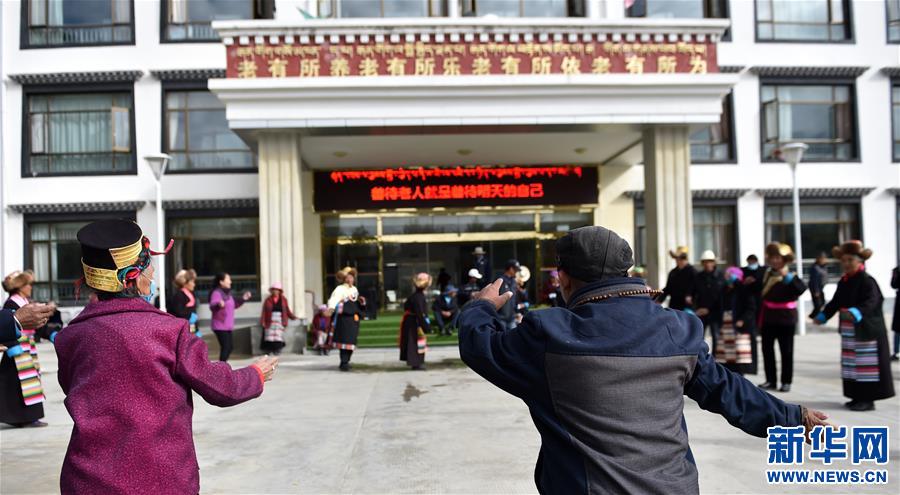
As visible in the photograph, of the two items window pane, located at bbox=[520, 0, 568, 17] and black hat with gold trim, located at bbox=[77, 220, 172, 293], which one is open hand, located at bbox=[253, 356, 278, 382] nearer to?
black hat with gold trim, located at bbox=[77, 220, 172, 293]

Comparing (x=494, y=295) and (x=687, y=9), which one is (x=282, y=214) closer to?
(x=494, y=295)

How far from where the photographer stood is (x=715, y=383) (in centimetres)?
216

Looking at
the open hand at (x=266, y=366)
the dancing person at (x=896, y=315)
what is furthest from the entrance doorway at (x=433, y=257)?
the open hand at (x=266, y=366)

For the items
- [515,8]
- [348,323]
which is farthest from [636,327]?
[515,8]

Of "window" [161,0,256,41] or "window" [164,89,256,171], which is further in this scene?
"window" [164,89,256,171]

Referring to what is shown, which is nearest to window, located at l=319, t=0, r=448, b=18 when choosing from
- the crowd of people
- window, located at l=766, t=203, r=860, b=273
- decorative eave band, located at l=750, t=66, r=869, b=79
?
decorative eave band, located at l=750, t=66, r=869, b=79

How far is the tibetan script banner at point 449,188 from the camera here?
55.5 ft

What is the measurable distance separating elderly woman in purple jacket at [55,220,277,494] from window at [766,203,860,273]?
18.0 meters

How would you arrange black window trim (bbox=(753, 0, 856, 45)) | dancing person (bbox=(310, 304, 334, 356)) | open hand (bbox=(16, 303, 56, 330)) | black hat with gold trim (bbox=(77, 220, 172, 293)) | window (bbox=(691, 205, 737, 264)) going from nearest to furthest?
1. black hat with gold trim (bbox=(77, 220, 172, 293))
2. open hand (bbox=(16, 303, 56, 330))
3. dancing person (bbox=(310, 304, 334, 356))
4. black window trim (bbox=(753, 0, 856, 45))
5. window (bbox=(691, 205, 737, 264))

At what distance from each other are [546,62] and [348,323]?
233 inches

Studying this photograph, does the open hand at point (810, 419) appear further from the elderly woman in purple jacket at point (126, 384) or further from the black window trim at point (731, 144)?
the black window trim at point (731, 144)

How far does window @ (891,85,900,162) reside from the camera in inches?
707

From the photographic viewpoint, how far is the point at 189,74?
1659 cm

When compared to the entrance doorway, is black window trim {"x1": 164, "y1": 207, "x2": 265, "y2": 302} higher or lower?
higher
